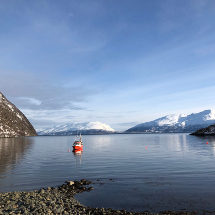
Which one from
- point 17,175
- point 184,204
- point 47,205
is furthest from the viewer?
point 17,175

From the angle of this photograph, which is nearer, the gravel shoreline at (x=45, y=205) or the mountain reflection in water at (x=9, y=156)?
the gravel shoreline at (x=45, y=205)

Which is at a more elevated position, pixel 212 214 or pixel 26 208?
pixel 26 208

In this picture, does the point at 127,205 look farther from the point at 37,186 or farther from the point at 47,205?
the point at 37,186

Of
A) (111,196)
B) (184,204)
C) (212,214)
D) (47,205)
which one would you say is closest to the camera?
(212,214)

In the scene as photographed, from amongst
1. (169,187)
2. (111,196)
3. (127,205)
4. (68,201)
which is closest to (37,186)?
(68,201)

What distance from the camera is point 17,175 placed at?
34.9 meters

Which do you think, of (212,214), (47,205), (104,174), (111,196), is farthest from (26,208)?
(104,174)

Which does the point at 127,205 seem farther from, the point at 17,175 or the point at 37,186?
the point at 17,175

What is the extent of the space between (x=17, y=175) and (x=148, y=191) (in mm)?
24692

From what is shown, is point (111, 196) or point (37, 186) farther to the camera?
point (37, 186)

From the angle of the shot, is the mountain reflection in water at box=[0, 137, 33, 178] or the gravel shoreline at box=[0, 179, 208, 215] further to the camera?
the mountain reflection in water at box=[0, 137, 33, 178]

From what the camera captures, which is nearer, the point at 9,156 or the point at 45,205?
the point at 45,205

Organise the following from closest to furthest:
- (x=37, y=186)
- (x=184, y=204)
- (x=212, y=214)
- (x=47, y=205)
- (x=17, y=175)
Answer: (x=212, y=214), (x=47, y=205), (x=184, y=204), (x=37, y=186), (x=17, y=175)

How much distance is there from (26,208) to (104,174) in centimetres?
1963
